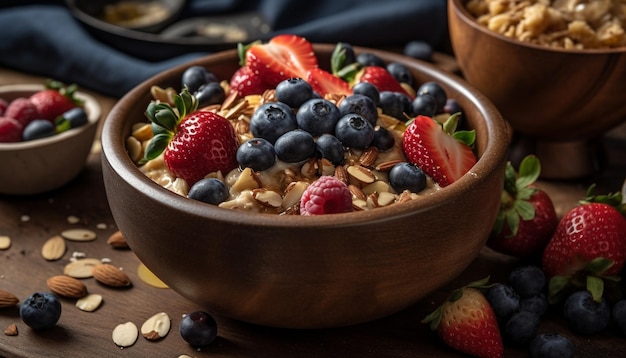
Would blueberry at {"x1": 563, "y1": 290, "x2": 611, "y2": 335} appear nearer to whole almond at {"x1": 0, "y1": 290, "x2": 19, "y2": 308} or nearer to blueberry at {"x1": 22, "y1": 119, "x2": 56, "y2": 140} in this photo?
whole almond at {"x1": 0, "y1": 290, "x2": 19, "y2": 308}

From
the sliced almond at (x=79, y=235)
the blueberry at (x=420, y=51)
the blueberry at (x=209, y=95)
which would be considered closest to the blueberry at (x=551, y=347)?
the blueberry at (x=209, y=95)

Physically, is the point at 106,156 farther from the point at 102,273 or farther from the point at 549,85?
the point at 549,85

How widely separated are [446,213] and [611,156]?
746 millimetres

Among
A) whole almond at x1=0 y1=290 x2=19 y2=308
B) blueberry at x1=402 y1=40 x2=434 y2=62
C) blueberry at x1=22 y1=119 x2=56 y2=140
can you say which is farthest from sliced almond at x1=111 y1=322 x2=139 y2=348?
blueberry at x1=402 y1=40 x2=434 y2=62

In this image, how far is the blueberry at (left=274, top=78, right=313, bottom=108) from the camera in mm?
1168

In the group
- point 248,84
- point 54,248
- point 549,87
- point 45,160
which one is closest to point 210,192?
point 248,84

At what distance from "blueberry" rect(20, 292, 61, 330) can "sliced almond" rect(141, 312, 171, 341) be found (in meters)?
0.12

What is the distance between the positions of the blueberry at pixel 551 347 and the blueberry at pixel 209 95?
579mm

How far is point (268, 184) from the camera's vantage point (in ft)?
3.58

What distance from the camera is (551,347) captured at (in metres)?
1.07

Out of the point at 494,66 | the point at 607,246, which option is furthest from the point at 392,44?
the point at 607,246

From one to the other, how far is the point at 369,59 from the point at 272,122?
314 mm

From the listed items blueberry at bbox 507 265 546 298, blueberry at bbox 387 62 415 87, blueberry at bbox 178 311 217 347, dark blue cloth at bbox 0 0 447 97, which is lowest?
dark blue cloth at bbox 0 0 447 97

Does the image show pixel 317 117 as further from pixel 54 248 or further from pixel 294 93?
pixel 54 248
